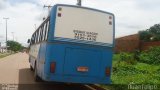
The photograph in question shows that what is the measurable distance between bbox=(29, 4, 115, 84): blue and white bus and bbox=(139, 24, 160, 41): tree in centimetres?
5581

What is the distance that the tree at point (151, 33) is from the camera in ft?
233

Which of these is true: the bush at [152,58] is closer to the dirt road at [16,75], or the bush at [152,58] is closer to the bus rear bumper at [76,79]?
the dirt road at [16,75]

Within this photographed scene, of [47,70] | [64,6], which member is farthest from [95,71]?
[64,6]

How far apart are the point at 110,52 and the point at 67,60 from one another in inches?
69.3

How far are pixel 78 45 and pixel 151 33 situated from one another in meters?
63.6

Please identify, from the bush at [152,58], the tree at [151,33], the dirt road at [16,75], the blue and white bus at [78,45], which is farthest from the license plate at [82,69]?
the tree at [151,33]

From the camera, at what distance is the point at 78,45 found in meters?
13.0

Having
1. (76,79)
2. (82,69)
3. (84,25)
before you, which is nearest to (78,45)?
(84,25)

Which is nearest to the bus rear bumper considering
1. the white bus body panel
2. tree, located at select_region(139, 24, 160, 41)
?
the white bus body panel

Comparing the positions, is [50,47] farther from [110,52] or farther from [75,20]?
[110,52]

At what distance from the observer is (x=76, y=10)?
43.3 feet

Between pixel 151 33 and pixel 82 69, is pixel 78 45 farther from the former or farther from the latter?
pixel 151 33

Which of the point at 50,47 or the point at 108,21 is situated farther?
the point at 108,21

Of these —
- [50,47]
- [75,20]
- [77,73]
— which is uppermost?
[75,20]
